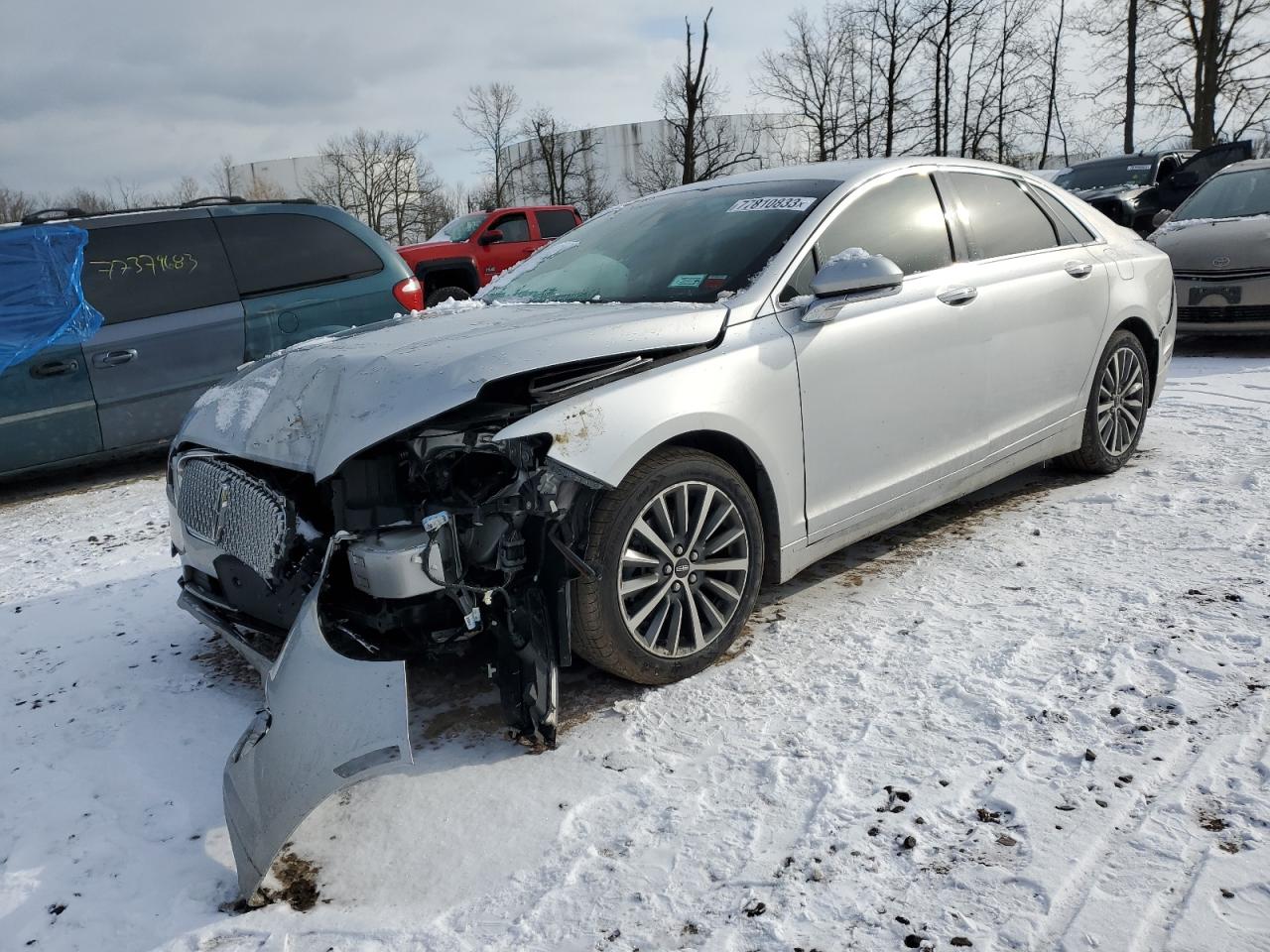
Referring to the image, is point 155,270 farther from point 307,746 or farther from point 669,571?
point 307,746

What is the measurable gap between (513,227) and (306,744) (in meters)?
14.2

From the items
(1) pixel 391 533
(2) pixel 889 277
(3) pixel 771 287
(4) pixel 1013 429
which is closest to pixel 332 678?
(1) pixel 391 533

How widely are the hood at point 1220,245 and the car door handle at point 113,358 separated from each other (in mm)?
7953

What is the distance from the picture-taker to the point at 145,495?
20.5 feet

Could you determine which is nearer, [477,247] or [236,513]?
[236,513]

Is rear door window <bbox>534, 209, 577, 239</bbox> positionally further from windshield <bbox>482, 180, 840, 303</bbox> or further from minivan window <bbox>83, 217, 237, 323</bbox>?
windshield <bbox>482, 180, 840, 303</bbox>

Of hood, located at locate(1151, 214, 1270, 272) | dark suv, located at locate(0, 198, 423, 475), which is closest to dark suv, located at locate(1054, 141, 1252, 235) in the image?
hood, located at locate(1151, 214, 1270, 272)

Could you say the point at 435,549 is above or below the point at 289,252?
below

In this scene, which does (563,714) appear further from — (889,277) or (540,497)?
(889,277)

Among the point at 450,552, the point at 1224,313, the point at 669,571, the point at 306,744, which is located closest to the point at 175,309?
the point at 450,552

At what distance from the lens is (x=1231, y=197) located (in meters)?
9.37

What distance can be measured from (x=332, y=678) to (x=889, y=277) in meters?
2.31

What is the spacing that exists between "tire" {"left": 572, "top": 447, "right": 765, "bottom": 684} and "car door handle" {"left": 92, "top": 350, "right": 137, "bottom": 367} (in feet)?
15.7

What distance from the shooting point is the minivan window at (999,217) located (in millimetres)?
4277
